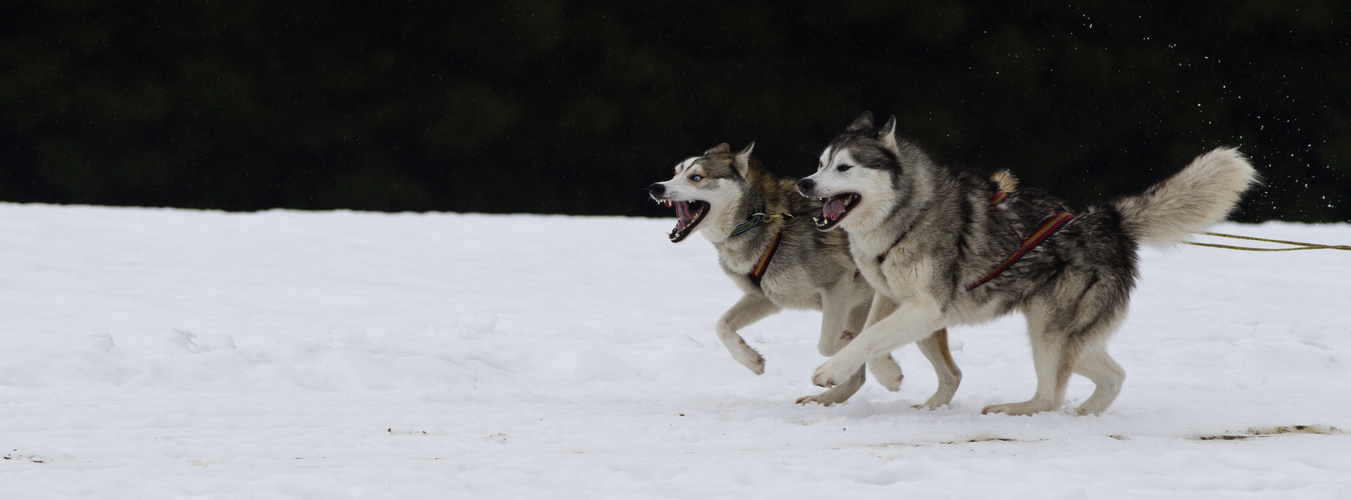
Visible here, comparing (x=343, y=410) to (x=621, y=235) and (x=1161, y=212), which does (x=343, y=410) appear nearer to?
(x=1161, y=212)

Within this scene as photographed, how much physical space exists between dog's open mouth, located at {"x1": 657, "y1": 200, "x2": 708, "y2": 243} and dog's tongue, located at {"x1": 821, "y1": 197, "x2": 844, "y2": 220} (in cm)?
70

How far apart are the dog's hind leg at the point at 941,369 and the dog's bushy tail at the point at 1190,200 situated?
879 mm

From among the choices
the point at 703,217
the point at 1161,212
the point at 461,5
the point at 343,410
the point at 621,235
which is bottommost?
the point at 343,410

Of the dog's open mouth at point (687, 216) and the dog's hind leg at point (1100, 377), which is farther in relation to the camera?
the dog's open mouth at point (687, 216)

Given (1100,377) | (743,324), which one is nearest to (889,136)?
(743,324)

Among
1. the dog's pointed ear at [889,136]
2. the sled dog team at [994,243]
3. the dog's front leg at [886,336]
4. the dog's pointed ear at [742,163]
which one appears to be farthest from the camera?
the dog's pointed ear at [742,163]

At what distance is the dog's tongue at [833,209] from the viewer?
450 centimetres

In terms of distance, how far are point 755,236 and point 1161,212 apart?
5.19 feet

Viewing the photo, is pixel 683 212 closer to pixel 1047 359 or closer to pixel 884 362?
pixel 884 362

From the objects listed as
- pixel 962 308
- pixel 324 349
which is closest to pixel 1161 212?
pixel 962 308

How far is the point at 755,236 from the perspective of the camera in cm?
515

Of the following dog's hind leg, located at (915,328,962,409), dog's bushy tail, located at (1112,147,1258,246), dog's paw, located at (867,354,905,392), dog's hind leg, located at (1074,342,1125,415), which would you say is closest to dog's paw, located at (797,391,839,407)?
dog's paw, located at (867,354,905,392)

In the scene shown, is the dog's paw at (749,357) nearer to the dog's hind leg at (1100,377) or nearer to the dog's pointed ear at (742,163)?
the dog's pointed ear at (742,163)

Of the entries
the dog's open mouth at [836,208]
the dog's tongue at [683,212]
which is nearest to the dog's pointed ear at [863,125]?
the dog's open mouth at [836,208]
